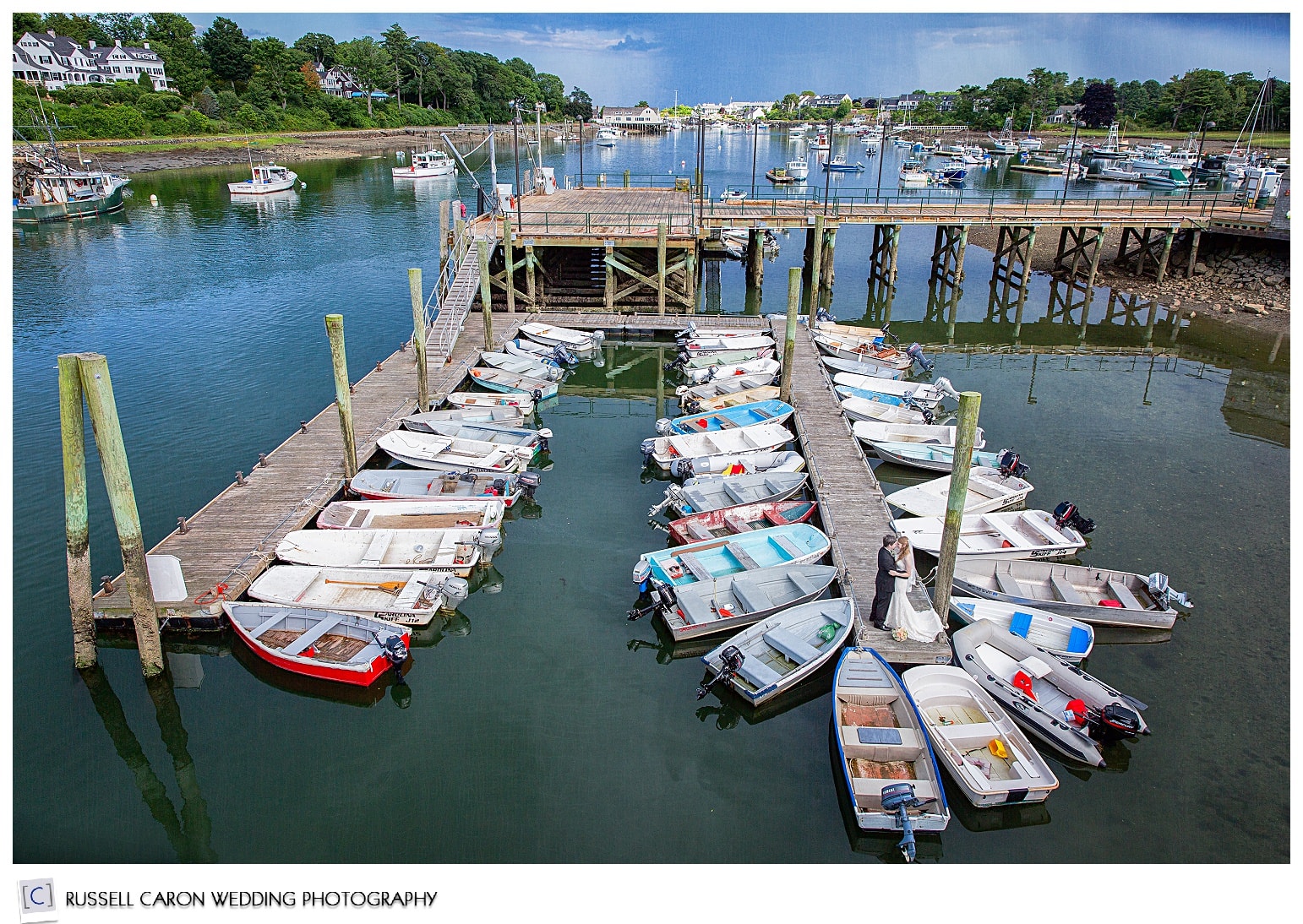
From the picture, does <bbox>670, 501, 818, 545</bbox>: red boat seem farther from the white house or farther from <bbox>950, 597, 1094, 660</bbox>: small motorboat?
the white house

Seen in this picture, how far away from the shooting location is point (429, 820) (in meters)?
11.8

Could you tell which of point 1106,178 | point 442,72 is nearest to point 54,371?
point 1106,178

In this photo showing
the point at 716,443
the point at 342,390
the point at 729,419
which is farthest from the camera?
the point at 729,419

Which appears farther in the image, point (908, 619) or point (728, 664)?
point (908, 619)

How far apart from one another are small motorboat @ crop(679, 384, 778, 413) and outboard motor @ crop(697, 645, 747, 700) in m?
12.3

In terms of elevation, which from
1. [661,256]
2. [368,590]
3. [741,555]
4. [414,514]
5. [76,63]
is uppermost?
[76,63]

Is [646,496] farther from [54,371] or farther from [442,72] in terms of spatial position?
[442,72]

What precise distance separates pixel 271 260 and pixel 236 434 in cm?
2950

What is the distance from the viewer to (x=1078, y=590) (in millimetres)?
16516

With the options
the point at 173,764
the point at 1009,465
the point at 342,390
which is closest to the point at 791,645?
the point at 1009,465

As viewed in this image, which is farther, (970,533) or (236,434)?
(236,434)

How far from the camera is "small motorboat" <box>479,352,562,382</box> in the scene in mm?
28016

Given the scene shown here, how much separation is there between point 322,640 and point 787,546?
9.47 metres

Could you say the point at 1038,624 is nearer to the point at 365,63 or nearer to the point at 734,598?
the point at 734,598
